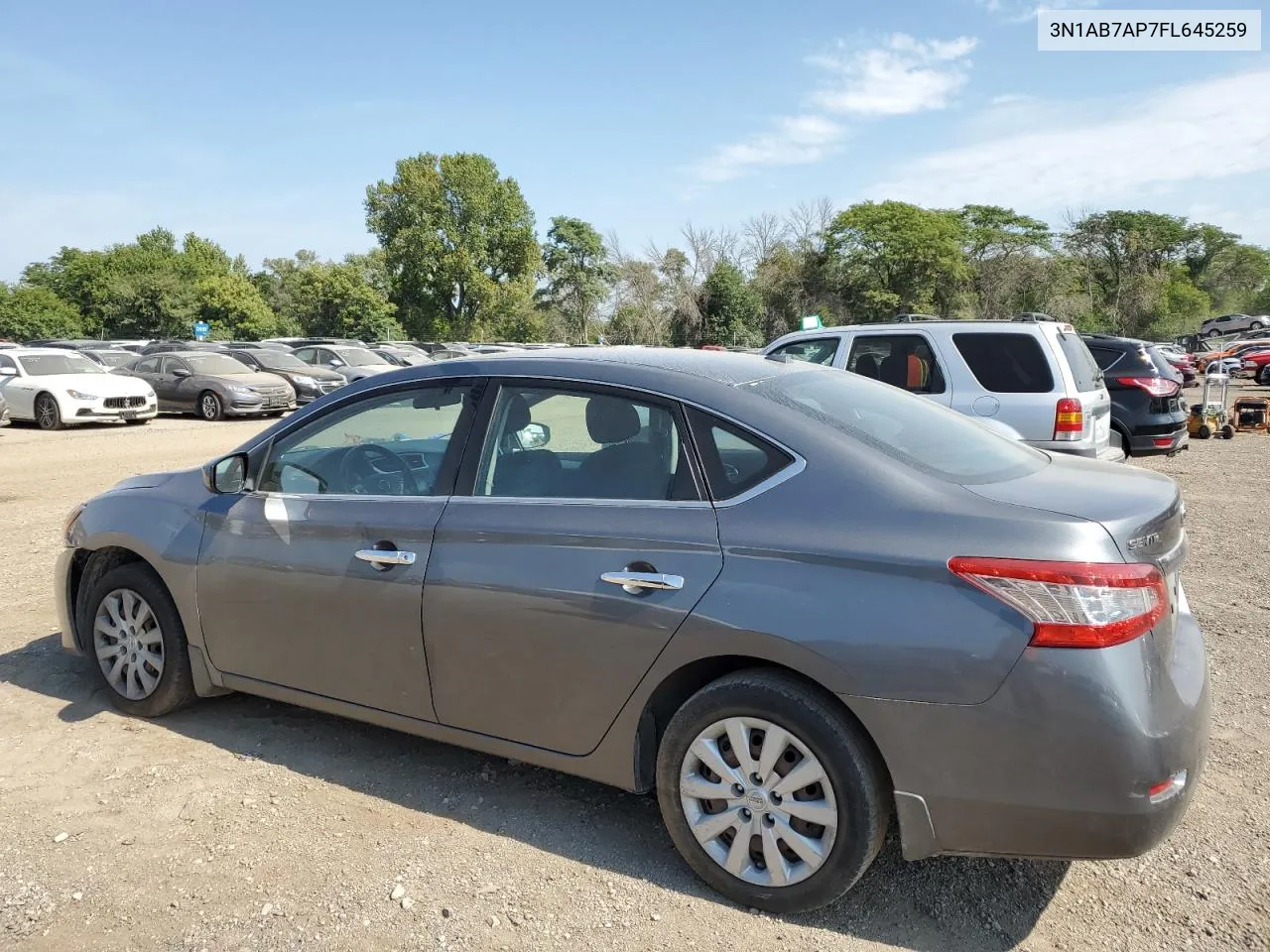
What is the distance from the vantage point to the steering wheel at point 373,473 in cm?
358

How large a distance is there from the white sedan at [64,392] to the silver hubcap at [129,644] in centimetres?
1582

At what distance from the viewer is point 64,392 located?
58.1ft

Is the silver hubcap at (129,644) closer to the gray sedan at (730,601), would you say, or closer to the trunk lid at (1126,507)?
the gray sedan at (730,601)

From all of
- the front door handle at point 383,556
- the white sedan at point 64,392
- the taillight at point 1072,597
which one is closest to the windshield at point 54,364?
the white sedan at point 64,392

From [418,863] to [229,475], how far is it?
1830 mm

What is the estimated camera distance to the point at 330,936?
9.00 feet

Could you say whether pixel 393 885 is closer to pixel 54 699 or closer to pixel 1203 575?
pixel 54 699

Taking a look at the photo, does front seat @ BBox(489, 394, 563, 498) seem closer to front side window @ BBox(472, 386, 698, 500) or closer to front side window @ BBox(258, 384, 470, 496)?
front side window @ BBox(472, 386, 698, 500)

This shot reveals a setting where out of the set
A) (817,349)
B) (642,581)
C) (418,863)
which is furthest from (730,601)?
(817,349)

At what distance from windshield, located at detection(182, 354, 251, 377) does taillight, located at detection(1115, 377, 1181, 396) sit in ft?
59.1

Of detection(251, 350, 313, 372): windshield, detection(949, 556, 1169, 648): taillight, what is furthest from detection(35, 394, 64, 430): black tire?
detection(949, 556, 1169, 648): taillight

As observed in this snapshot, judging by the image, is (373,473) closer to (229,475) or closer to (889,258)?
(229,475)

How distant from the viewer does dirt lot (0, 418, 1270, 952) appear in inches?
108

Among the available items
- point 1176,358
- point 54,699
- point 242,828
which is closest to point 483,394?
point 242,828
